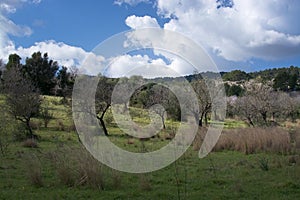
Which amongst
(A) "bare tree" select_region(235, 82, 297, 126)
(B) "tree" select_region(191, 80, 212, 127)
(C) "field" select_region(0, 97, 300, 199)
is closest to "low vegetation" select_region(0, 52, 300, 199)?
(C) "field" select_region(0, 97, 300, 199)

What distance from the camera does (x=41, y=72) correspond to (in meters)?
59.3

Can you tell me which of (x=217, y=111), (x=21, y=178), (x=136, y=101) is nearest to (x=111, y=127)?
(x=136, y=101)

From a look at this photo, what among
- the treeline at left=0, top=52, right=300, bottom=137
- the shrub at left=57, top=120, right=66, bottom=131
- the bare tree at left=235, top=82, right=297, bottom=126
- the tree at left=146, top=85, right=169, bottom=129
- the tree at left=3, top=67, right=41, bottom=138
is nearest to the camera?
the tree at left=3, top=67, right=41, bottom=138

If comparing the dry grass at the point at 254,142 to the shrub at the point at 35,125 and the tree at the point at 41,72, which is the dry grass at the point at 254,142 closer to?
the shrub at the point at 35,125

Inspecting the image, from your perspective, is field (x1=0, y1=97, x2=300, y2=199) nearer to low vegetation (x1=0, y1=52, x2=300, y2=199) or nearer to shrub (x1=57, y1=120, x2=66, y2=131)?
low vegetation (x1=0, y1=52, x2=300, y2=199)

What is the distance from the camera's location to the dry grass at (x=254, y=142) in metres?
16.5

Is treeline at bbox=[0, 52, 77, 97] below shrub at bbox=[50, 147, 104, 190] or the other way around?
the other way around

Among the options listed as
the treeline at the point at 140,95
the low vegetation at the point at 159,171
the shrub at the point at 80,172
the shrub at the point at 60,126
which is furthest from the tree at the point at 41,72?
the shrub at the point at 80,172

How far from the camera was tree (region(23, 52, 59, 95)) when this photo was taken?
58.7m

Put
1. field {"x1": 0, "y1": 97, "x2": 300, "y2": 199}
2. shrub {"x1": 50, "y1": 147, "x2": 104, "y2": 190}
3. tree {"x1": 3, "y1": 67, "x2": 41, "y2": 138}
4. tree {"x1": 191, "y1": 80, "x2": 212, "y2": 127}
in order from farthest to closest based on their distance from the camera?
tree {"x1": 191, "y1": 80, "x2": 212, "y2": 127}
tree {"x1": 3, "y1": 67, "x2": 41, "y2": 138}
shrub {"x1": 50, "y1": 147, "x2": 104, "y2": 190}
field {"x1": 0, "y1": 97, "x2": 300, "y2": 199}

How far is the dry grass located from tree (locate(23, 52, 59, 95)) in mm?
45520

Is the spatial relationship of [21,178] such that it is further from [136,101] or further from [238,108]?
[238,108]

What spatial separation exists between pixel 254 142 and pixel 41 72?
49460 mm

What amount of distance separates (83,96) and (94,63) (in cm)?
1764
